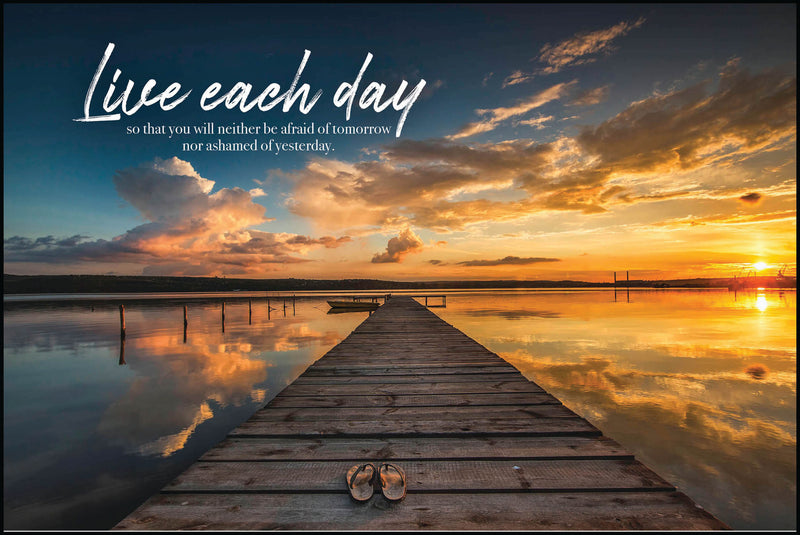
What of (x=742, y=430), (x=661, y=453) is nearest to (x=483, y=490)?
(x=661, y=453)

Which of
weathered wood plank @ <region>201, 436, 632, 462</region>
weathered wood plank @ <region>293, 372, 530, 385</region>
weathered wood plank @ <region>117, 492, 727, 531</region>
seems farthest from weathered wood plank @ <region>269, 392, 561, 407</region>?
weathered wood plank @ <region>117, 492, 727, 531</region>

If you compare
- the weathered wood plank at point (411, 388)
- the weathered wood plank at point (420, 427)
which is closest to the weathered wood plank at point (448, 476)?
the weathered wood plank at point (420, 427)

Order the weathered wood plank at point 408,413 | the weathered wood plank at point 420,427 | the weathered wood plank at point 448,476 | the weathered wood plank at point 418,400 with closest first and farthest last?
the weathered wood plank at point 448,476 < the weathered wood plank at point 420,427 < the weathered wood plank at point 408,413 < the weathered wood plank at point 418,400

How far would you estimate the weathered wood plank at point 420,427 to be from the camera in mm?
3484

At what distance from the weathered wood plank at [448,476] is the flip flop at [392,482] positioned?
0.11 metres

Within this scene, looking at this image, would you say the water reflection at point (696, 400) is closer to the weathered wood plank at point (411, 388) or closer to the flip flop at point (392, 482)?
the weathered wood plank at point (411, 388)

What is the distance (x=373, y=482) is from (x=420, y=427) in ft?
4.46

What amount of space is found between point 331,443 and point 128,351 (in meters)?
17.6

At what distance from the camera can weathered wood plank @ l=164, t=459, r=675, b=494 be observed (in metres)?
2.46

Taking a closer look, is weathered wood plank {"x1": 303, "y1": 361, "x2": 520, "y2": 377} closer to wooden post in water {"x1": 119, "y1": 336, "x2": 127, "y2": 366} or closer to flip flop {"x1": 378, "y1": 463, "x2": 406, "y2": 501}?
flip flop {"x1": 378, "y1": 463, "x2": 406, "y2": 501}

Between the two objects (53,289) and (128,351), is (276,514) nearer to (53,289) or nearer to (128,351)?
(128,351)

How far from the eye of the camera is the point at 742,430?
701cm

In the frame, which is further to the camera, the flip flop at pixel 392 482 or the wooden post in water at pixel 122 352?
the wooden post in water at pixel 122 352

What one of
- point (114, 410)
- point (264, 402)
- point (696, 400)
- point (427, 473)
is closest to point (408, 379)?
point (427, 473)
